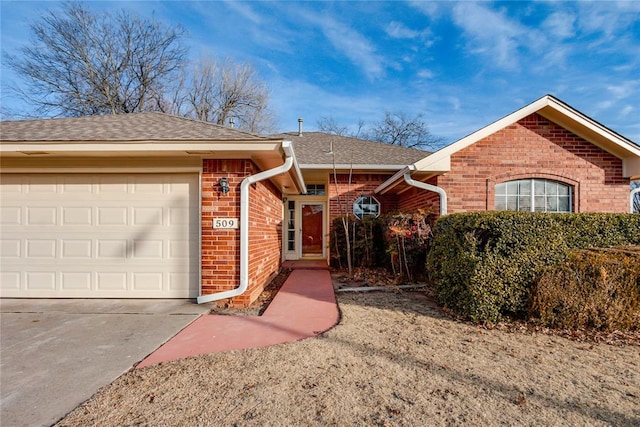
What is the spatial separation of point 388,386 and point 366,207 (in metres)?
8.01

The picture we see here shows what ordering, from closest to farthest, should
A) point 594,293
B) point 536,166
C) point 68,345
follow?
point 68,345
point 594,293
point 536,166

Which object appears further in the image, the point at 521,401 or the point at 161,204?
the point at 161,204

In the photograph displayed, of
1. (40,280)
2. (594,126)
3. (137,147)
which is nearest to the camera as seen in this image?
(137,147)

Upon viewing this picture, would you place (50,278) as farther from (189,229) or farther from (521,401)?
(521,401)

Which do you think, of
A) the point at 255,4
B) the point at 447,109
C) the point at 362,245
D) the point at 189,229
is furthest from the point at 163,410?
the point at 447,109

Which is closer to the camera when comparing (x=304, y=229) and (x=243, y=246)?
(x=243, y=246)

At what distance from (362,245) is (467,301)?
190 inches

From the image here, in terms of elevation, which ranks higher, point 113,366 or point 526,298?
point 526,298

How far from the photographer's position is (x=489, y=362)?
318cm

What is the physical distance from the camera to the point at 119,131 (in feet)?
18.1

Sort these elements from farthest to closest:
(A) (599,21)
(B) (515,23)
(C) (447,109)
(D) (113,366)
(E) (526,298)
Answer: (C) (447,109) → (B) (515,23) → (A) (599,21) → (E) (526,298) → (D) (113,366)

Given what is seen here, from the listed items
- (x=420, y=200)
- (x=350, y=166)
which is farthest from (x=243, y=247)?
(x=350, y=166)

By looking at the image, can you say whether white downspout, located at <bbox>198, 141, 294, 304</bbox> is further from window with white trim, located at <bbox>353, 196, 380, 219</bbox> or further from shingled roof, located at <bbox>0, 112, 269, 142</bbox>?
window with white trim, located at <bbox>353, 196, 380, 219</bbox>

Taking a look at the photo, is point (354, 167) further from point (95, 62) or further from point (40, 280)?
point (95, 62)
